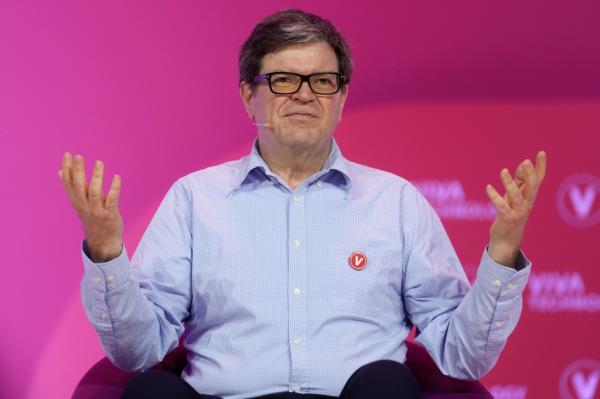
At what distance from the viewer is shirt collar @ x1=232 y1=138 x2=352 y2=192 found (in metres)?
2.39

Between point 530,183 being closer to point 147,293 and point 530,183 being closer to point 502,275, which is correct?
point 502,275

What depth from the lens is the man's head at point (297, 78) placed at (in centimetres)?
236

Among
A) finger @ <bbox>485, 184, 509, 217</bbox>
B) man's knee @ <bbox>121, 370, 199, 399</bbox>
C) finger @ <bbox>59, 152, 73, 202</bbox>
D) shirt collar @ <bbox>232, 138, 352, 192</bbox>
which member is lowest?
man's knee @ <bbox>121, 370, 199, 399</bbox>

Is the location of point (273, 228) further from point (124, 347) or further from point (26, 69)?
point (26, 69)

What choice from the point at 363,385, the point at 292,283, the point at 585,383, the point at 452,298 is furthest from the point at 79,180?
the point at 585,383

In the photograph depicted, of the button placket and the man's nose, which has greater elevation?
the man's nose

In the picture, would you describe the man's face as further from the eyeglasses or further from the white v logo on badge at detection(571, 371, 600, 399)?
the white v logo on badge at detection(571, 371, 600, 399)

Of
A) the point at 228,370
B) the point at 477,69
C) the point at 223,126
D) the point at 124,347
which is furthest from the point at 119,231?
the point at 477,69

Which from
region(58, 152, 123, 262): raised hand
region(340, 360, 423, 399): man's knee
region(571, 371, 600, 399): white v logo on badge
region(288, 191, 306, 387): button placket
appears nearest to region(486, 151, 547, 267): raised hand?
region(340, 360, 423, 399): man's knee

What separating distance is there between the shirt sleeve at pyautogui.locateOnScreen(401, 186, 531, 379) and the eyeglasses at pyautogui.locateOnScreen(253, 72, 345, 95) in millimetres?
363

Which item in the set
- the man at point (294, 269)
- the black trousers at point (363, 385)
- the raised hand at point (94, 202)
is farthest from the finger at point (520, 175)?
the raised hand at point (94, 202)

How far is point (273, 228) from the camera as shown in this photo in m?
2.34

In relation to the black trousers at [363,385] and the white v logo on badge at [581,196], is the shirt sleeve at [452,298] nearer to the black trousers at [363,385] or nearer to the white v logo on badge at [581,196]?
the black trousers at [363,385]

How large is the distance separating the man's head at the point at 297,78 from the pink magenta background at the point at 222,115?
2.55ft
